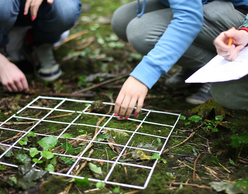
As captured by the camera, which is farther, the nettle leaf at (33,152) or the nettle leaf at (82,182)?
the nettle leaf at (33,152)

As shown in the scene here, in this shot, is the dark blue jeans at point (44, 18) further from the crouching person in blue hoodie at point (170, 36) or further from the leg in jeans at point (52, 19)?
the crouching person in blue hoodie at point (170, 36)

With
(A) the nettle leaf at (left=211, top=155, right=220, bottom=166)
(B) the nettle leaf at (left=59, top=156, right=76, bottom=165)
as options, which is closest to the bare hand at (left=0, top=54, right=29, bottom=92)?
(B) the nettle leaf at (left=59, top=156, right=76, bottom=165)

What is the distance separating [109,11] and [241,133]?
257 centimetres

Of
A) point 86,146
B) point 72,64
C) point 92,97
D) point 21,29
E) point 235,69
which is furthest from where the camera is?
point 72,64

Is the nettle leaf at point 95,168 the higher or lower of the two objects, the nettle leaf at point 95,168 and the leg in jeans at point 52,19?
the lower

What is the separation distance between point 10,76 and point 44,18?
1.34ft

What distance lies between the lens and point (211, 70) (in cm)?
100

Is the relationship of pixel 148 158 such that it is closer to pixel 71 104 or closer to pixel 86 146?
pixel 86 146

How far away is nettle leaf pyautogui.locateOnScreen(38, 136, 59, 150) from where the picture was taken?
Result: 1.06 meters

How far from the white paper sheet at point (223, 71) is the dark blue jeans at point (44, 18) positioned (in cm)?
97

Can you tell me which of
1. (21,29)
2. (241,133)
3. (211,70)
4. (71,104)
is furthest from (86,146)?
(21,29)

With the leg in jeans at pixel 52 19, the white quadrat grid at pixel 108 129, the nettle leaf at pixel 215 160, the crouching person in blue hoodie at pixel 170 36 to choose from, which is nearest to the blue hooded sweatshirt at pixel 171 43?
the crouching person in blue hoodie at pixel 170 36

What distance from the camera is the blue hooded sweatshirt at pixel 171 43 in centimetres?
108

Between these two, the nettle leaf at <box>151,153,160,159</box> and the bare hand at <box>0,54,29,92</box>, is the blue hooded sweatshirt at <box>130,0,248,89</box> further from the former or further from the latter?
the bare hand at <box>0,54,29,92</box>
